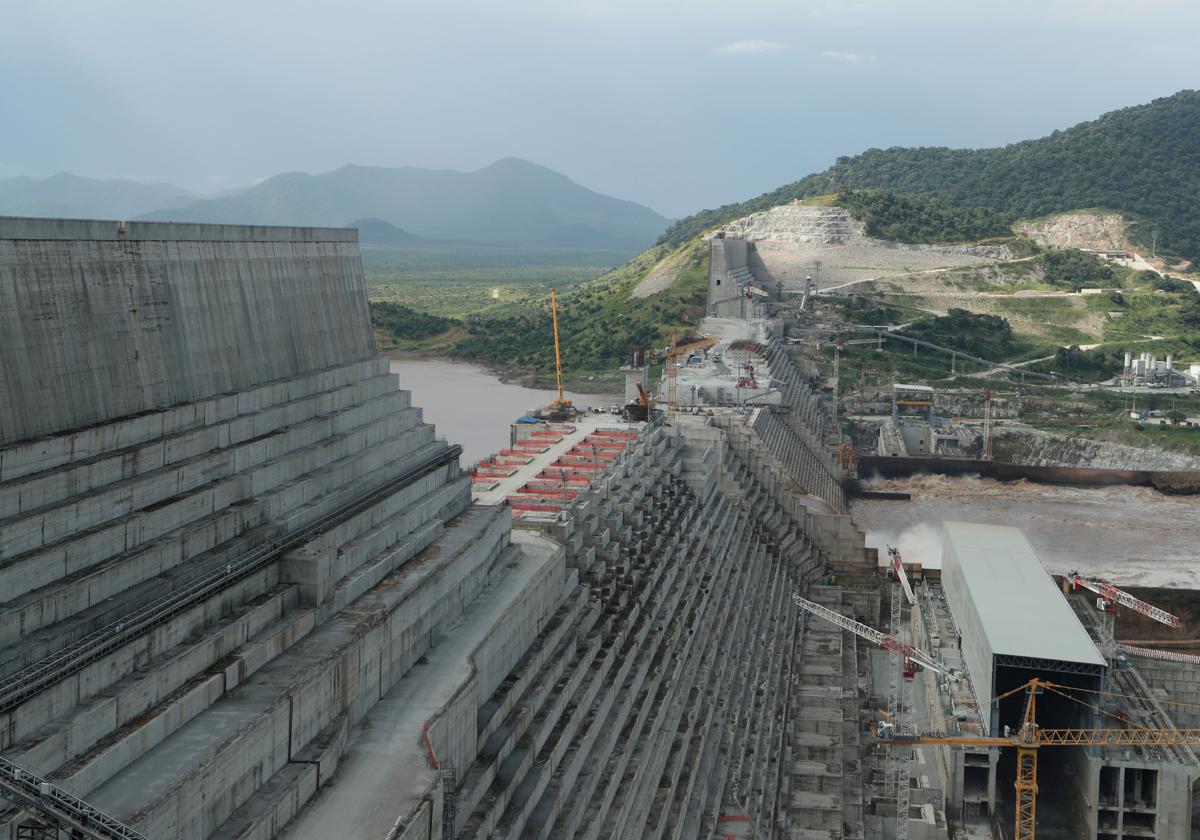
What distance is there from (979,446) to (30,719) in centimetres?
9694

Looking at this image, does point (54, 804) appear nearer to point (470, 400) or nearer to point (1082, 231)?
point (470, 400)

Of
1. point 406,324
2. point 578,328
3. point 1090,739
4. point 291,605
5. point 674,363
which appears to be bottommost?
point 1090,739

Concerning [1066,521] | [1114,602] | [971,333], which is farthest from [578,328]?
[1114,602]

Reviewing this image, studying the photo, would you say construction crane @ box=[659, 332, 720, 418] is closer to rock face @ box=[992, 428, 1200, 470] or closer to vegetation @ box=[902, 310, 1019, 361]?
rock face @ box=[992, 428, 1200, 470]

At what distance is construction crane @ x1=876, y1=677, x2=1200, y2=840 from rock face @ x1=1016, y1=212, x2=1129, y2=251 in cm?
15137

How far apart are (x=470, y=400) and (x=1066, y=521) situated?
52.8 m

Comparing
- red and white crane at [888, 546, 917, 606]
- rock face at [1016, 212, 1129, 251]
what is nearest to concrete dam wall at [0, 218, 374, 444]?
red and white crane at [888, 546, 917, 606]

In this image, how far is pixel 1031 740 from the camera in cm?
4328

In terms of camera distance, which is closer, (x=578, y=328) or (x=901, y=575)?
(x=901, y=575)

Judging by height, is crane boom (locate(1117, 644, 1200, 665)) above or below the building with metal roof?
below

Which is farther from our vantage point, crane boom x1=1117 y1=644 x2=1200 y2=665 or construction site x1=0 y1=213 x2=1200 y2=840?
crane boom x1=1117 y1=644 x2=1200 y2=665

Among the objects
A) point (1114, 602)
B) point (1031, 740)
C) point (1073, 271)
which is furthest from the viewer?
point (1073, 271)

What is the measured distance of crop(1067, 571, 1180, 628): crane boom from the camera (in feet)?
194

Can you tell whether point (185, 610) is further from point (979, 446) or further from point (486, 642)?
point (979, 446)
